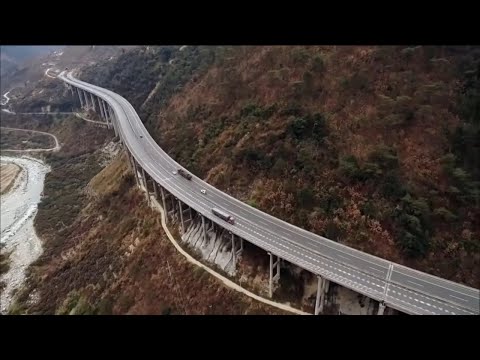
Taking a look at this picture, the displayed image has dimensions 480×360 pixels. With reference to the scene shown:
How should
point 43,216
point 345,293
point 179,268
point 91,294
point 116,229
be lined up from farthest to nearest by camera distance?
point 43,216 < point 116,229 < point 91,294 < point 179,268 < point 345,293

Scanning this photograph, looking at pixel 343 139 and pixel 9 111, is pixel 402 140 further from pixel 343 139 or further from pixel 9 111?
pixel 9 111

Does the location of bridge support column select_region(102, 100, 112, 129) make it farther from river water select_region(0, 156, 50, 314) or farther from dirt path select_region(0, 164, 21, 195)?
dirt path select_region(0, 164, 21, 195)

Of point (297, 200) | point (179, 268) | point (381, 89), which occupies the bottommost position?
point (179, 268)

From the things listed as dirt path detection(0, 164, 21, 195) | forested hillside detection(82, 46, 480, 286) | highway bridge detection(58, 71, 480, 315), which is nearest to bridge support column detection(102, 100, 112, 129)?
dirt path detection(0, 164, 21, 195)

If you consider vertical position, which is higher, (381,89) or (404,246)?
→ (381,89)

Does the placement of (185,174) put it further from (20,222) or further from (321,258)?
(20,222)

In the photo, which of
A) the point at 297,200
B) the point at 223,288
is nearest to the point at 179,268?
the point at 223,288
